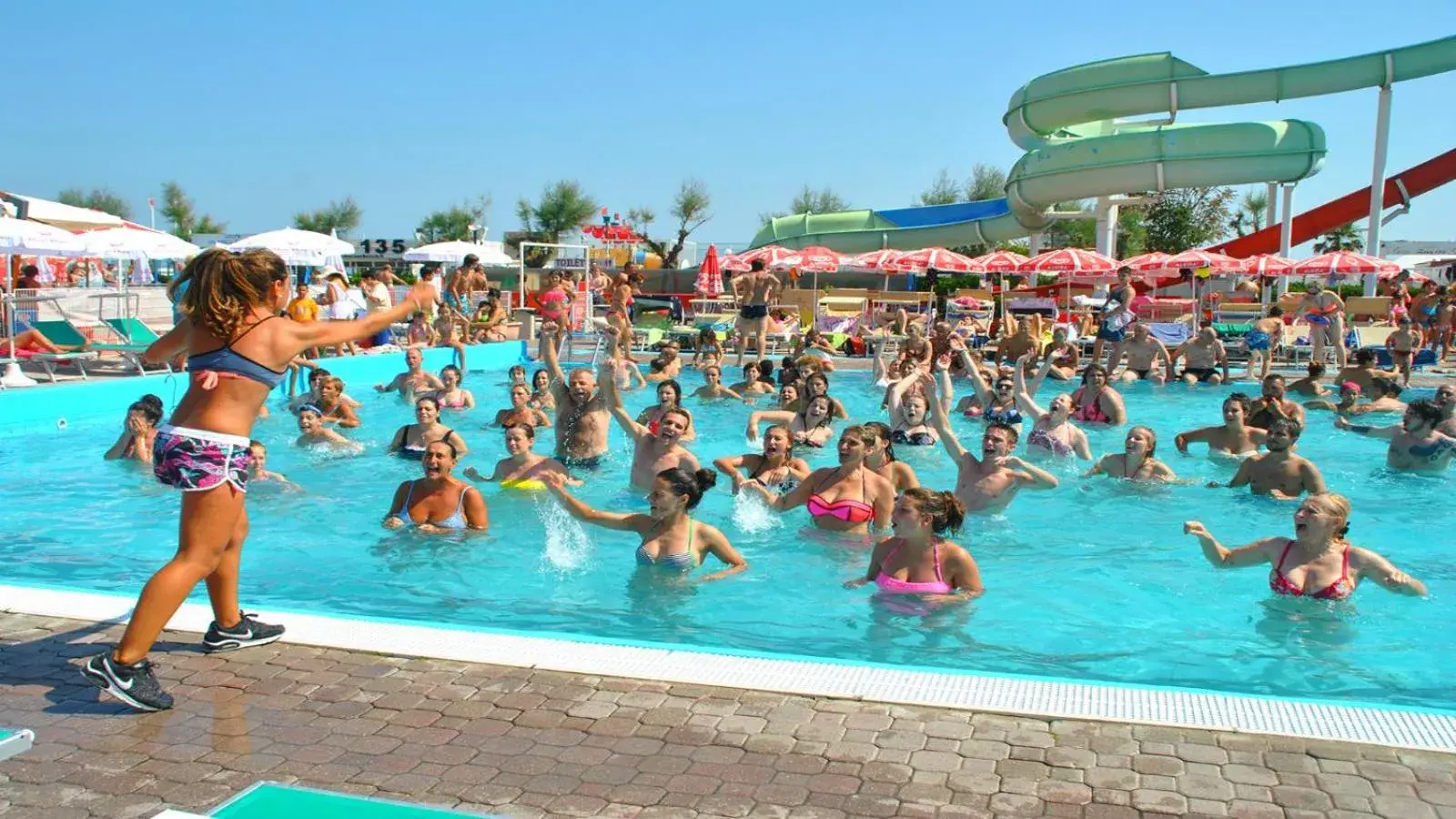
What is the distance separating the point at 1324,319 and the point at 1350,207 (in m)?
16.4

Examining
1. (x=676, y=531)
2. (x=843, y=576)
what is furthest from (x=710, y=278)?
(x=676, y=531)

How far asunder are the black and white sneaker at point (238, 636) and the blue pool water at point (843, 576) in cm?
113

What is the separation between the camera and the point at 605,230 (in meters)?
27.6

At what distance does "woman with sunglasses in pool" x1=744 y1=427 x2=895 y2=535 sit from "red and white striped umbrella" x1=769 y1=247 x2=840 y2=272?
1612 cm

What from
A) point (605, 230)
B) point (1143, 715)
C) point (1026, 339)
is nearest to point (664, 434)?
point (1143, 715)

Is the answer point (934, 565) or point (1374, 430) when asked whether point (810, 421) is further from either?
point (1374, 430)

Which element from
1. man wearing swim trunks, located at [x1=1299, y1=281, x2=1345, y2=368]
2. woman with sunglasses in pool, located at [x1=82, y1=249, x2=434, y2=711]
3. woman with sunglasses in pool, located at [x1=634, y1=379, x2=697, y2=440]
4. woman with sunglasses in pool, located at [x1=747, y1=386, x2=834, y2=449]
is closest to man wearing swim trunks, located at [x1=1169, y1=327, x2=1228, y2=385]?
man wearing swim trunks, located at [x1=1299, y1=281, x2=1345, y2=368]

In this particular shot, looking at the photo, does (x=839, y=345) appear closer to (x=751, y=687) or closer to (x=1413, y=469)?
(x=1413, y=469)

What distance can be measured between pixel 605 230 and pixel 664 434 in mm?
20344

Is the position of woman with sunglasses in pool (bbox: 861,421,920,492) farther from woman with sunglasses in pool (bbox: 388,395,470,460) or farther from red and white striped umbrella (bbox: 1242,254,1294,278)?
red and white striped umbrella (bbox: 1242,254,1294,278)

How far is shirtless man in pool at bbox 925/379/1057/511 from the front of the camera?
7285 mm

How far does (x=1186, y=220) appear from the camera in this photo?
5303 cm

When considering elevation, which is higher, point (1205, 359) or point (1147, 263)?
point (1147, 263)

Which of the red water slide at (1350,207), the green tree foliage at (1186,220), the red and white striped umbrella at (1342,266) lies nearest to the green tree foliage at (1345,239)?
the green tree foliage at (1186,220)
